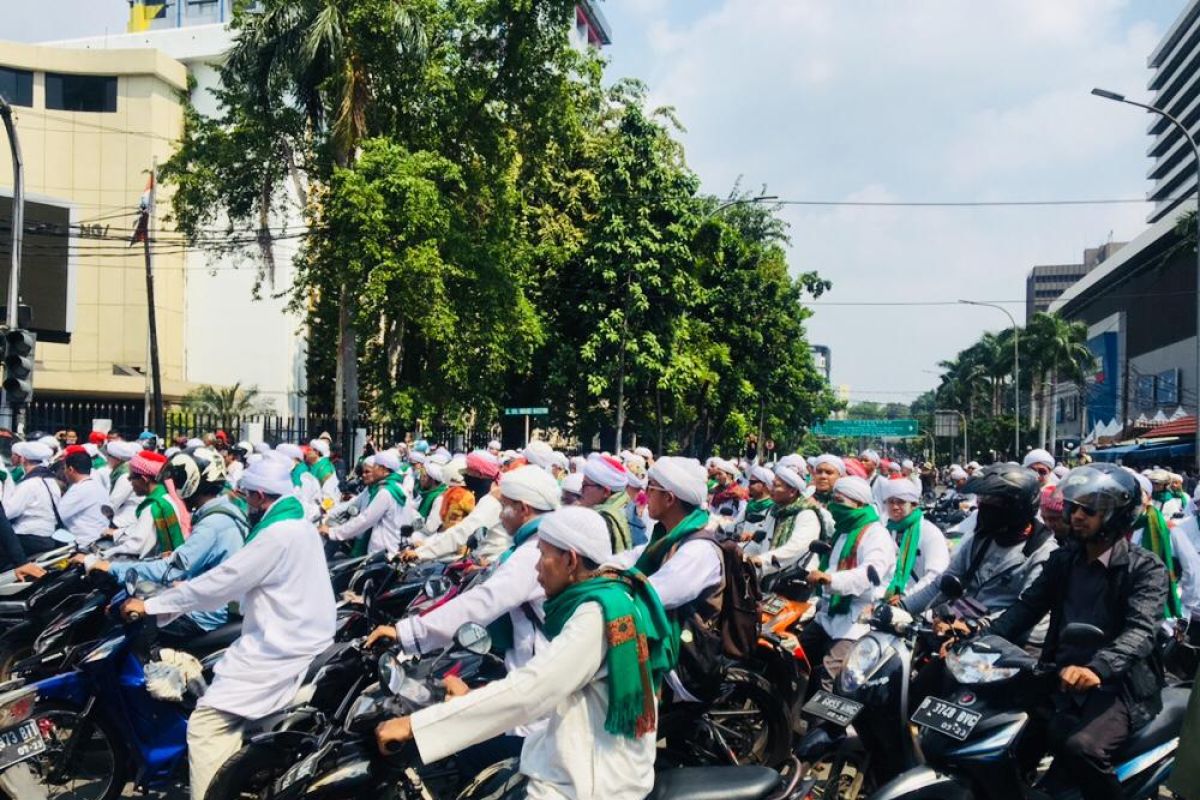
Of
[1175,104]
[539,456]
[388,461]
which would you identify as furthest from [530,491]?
[1175,104]

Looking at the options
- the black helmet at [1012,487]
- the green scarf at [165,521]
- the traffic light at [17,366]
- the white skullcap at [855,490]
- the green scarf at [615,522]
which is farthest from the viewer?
the traffic light at [17,366]

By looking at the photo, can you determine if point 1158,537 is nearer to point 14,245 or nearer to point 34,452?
point 34,452

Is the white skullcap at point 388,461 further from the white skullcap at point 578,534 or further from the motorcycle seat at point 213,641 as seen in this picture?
the white skullcap at point 578,534

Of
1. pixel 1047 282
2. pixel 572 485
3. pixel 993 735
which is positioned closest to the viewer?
pixel 993 735

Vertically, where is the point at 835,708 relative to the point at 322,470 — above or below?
below

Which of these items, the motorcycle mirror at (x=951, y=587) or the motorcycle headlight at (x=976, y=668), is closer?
the motorcycle headlight at (x=976, y=668)

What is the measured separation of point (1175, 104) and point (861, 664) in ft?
369

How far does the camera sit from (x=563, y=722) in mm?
3635

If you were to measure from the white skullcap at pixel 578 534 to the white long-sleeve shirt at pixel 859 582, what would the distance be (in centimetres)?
363

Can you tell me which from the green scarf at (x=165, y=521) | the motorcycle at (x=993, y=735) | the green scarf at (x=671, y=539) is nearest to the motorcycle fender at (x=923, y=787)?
the motorcycle at (x=993, y=735)

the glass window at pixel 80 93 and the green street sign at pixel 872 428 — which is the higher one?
the glass window at pixel 80 93

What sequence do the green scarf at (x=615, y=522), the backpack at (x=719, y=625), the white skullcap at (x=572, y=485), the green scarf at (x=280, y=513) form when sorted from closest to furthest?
the green scarf at (x=280, y=513), the backpack at (x=719, y=625), the green scarf at (x=615, y=522), the white skullcap at (x=572, y=485)

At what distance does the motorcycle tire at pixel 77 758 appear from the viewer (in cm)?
595

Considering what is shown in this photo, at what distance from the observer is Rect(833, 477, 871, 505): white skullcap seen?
777 centimetres
